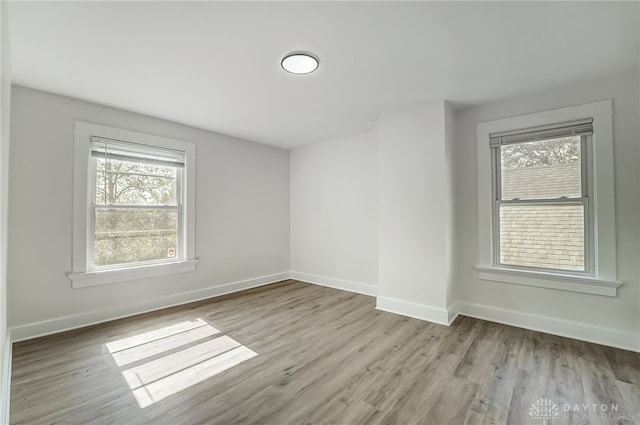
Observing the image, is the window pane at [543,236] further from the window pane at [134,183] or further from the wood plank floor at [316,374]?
the window pane at [134,183]

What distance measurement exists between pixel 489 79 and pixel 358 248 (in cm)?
268

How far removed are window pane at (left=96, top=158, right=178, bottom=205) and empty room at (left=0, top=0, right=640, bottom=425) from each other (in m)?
0.02

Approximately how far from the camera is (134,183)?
339 cm

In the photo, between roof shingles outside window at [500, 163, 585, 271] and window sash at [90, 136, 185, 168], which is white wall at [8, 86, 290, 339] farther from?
roof shingles outside window at [500, 163, 585, 271]

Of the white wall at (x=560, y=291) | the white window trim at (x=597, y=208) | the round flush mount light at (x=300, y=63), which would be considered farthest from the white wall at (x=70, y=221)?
the white window trim at (x=597, y=208)

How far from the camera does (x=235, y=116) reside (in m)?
3.50

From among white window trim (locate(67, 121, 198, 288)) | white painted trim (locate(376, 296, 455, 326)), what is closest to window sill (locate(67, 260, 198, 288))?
white window trim (locate(67, 121, 198, 288))

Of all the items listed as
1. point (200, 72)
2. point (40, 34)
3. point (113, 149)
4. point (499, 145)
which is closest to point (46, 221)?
point (113, 149)

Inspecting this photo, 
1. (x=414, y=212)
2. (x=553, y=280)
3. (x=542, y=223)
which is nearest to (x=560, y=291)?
(x=553, y=280)

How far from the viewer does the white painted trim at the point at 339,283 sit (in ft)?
13.5

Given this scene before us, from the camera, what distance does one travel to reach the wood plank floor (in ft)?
5.49

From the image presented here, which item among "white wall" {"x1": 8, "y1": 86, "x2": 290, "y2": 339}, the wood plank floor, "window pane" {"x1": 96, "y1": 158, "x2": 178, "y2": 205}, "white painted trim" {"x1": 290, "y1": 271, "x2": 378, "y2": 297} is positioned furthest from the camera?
"white painted trim" {"x1": 290, "y1": 271, "x2": 378, "y2": 297}

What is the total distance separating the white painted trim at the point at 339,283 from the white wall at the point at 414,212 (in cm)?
64
